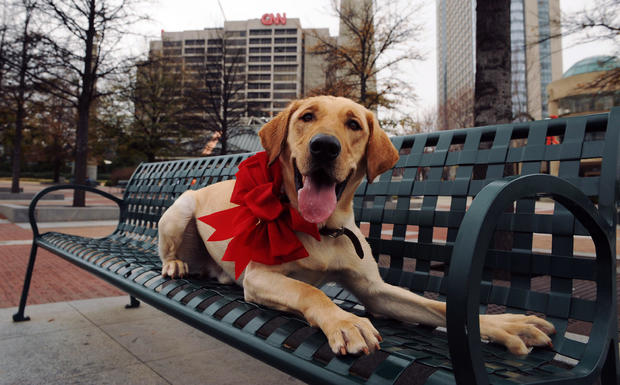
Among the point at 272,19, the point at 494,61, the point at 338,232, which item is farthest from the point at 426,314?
the point at 272,19

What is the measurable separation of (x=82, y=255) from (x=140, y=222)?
143 centimetres

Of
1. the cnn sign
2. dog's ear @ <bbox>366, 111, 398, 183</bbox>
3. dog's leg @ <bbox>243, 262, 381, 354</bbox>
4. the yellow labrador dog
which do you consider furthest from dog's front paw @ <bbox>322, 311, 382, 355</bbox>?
the cnn sign

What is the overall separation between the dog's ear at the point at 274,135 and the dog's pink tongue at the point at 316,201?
245 millimetres

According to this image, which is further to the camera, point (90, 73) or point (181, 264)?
point (90, 73)

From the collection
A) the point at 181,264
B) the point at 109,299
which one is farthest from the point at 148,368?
the point at 109,299

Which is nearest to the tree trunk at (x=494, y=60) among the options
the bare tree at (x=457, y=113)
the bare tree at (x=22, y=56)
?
the bare tree at (x=22, y=56)

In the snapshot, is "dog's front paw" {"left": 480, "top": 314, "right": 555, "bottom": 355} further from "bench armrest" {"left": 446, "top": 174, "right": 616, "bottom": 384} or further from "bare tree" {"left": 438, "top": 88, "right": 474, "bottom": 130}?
"bare tree" {"left": 438, "top": 88, "right": 474, "bottom": 130}

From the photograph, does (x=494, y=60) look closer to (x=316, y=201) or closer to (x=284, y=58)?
(x=316, y=201)

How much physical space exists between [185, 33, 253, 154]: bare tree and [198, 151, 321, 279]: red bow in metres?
18.8

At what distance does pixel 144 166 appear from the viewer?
5.10 m

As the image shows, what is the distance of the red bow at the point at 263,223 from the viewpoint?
5.62 ft

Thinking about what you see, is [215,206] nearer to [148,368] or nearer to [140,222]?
[148,368]

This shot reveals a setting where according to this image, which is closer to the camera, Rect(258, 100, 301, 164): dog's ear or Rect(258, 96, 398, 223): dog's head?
Rect(258, 96, 398, 223): dog's head

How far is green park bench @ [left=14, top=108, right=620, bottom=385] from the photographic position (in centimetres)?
98
